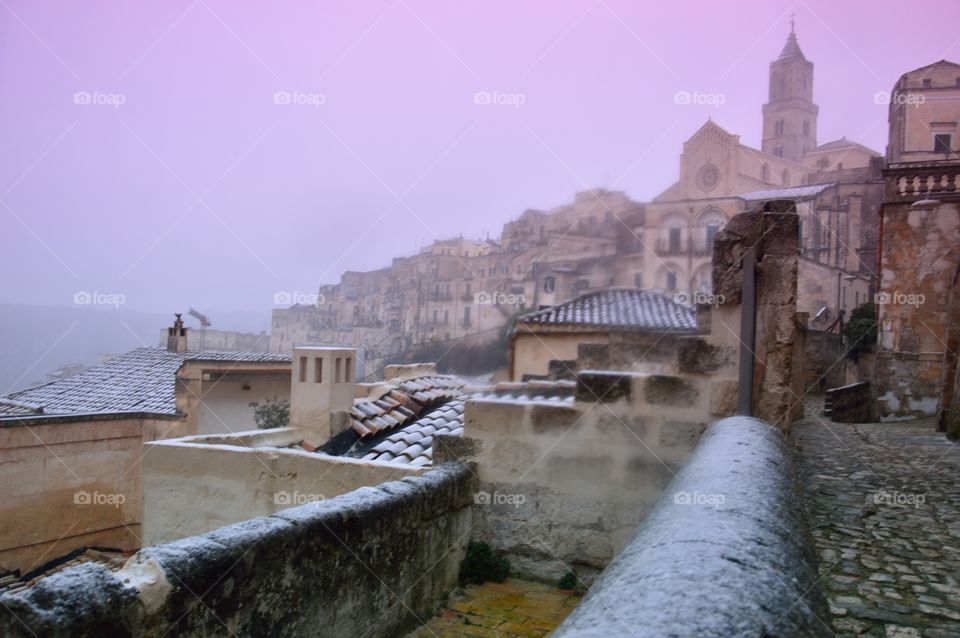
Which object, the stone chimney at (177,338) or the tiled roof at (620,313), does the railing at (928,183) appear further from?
the stone chimney at (177,338)

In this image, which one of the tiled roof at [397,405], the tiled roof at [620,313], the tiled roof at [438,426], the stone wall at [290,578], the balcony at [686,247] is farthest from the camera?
the balcony at [686,247]

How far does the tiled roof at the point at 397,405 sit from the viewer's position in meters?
7.46

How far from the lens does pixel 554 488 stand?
4352 millimetres

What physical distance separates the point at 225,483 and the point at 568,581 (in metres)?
2.81

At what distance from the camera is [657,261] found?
1774 inches

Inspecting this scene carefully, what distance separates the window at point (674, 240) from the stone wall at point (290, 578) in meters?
42.5

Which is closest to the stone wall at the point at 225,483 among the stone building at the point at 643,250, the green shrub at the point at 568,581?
the green shrub at the point at 568,581

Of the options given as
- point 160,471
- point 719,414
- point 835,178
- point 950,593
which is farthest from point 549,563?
point 835,178

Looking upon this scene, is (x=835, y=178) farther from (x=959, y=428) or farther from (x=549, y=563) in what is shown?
(x=549, y=563)

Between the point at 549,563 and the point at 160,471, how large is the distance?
3.31 meters

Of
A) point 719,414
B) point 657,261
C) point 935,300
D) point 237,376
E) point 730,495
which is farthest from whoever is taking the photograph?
point 657,261

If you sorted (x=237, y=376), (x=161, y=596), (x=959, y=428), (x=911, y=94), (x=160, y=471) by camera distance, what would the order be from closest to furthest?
(x=161, y=596) → (x=160, y=471) → (x=959, y=428) → (x=237, y=376) → (x=911, y=94)

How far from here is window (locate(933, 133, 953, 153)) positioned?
1252 inches

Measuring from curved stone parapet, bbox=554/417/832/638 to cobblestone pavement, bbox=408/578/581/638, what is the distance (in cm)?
194
